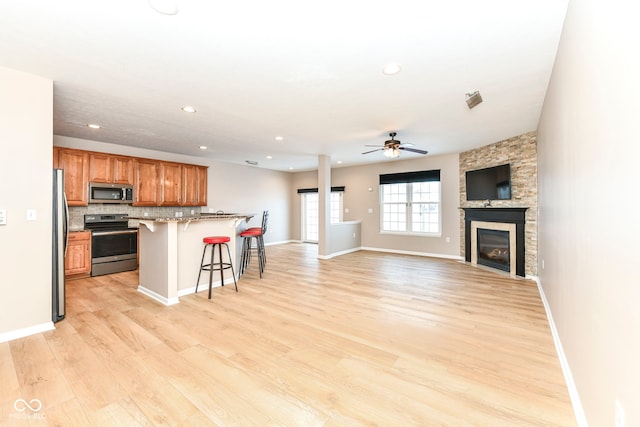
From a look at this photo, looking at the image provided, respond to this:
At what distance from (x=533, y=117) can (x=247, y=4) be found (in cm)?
424

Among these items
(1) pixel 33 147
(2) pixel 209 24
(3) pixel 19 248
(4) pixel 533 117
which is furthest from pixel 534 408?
(1) pixel 33 147

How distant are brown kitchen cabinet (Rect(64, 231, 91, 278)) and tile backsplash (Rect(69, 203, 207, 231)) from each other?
0.39 metres

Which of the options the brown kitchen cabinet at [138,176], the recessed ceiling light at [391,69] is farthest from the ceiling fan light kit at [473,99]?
the brown kitchen cabinet at [138,176]

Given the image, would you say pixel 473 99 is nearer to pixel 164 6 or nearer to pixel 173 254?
pixel 164 6

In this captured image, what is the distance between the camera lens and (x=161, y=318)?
308 centimetres

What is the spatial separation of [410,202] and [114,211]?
6.95 m

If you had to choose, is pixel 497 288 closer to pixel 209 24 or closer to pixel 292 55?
pixel 292 55

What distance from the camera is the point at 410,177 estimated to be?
7297 millimetres

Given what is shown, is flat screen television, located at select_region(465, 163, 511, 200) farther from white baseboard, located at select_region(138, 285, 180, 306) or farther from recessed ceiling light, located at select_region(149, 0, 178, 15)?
white baseboard, located at select_region(138, 285, 180, 306)

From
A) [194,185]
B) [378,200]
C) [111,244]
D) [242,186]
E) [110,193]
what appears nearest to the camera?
[111,244]

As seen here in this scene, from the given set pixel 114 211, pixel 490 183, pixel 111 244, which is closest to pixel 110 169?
pixel 114 211

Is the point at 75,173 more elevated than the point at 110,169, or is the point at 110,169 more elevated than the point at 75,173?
the point at 110,169

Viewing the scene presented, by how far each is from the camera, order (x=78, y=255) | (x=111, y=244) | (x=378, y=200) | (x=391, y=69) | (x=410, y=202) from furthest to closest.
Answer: (x=378, y=200)
(x=410, y=202)
(x=111, y=244)
(x=78, y=255)
(x=391, y=69)

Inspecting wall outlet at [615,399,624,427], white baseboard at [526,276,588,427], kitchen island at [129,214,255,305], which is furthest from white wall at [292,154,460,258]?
wall outlet at [615,399,624,427]
